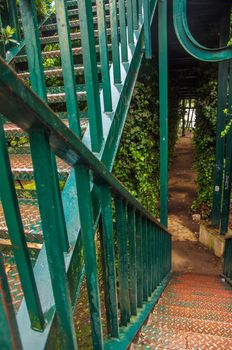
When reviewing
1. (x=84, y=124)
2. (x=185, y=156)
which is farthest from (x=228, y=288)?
(x=185, y=156)

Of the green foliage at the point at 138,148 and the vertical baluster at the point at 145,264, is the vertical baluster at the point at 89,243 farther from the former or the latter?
the green foliage at the point at 138,148

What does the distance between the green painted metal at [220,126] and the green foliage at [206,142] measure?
297 mm

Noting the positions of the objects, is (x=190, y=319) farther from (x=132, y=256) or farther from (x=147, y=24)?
(x=147, y=24)

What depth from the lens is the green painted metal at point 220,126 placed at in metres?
4.34

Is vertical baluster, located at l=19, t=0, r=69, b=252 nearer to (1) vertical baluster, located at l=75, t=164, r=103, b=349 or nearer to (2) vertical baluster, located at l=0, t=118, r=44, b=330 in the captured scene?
(1) vertical baluster, located at l=75, t=164, r=103, b=349

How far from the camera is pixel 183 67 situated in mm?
6668

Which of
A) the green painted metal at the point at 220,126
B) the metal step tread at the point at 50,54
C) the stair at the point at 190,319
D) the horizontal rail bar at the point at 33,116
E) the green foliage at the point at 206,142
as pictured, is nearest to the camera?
the horizontal rail bar at the point at 33,116

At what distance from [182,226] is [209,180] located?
4.56ft

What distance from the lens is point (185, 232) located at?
19.2 ft

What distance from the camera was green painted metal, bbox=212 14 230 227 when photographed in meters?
4.34

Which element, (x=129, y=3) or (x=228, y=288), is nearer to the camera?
(x=129, y=3)

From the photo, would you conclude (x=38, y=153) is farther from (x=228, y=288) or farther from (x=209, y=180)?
(x=209, y=180)

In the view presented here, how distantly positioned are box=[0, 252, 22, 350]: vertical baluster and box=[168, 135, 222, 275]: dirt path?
4777 mm

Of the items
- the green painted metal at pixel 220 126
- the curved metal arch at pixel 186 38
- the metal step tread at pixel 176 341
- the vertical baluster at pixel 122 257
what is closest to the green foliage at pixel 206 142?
the green painted metal at pixel 220 126
